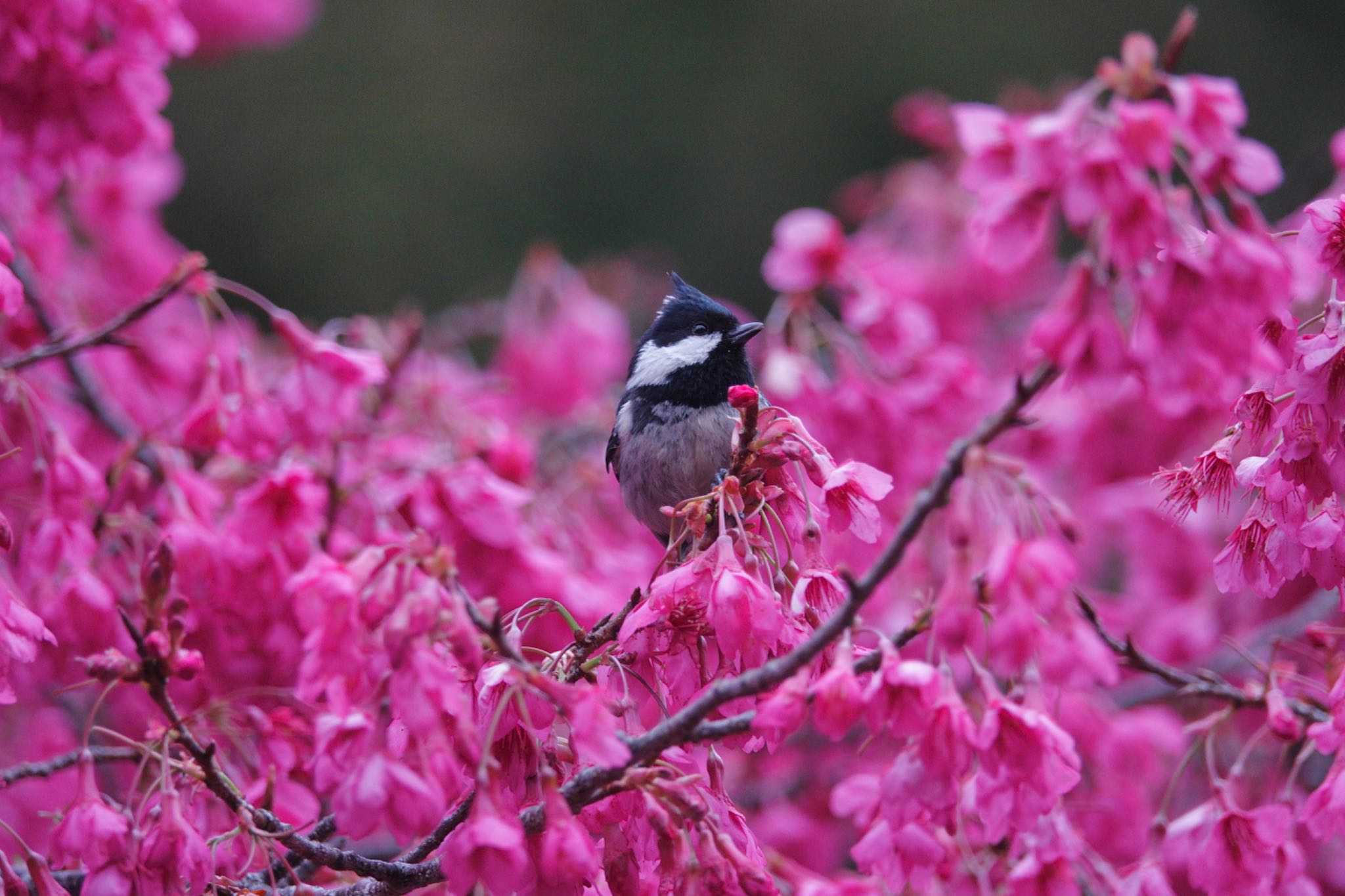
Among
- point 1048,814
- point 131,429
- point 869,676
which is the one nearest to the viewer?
point 869,676

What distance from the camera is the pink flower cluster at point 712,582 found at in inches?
42.5

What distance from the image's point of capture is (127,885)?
1.31m

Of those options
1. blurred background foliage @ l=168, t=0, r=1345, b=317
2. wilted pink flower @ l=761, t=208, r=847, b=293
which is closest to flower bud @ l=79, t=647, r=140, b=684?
wilted pink flower @ l=761, t=208, r=847, b=293

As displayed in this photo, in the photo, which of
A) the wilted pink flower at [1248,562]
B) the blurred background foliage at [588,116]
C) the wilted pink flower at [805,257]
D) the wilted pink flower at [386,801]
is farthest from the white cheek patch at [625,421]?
the blurred background foliage at [588,116]

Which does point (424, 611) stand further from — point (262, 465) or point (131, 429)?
point (131, 429)

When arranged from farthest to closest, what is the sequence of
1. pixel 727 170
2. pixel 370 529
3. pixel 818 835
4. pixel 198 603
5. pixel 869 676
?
pixel 727 170
pixel 818 835
pixel 370 529
pixel 198 603
pixel 869 676

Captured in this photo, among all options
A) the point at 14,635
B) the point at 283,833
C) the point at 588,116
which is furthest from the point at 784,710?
the point at 588,116

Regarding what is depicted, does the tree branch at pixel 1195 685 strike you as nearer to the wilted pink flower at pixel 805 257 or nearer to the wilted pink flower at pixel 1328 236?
the wilted pink flower at pixel 1328 236

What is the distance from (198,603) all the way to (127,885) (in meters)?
0.65

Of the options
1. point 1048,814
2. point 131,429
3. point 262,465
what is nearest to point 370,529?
point 262,465

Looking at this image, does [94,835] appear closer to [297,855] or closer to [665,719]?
[297,855]

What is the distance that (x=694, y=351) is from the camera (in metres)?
2.46

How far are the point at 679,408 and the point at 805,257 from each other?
1.50ft

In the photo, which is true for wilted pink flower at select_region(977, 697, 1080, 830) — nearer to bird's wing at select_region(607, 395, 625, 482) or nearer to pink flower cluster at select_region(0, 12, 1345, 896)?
pink flower cluster at select_region(0, 12, 1345, 896)
